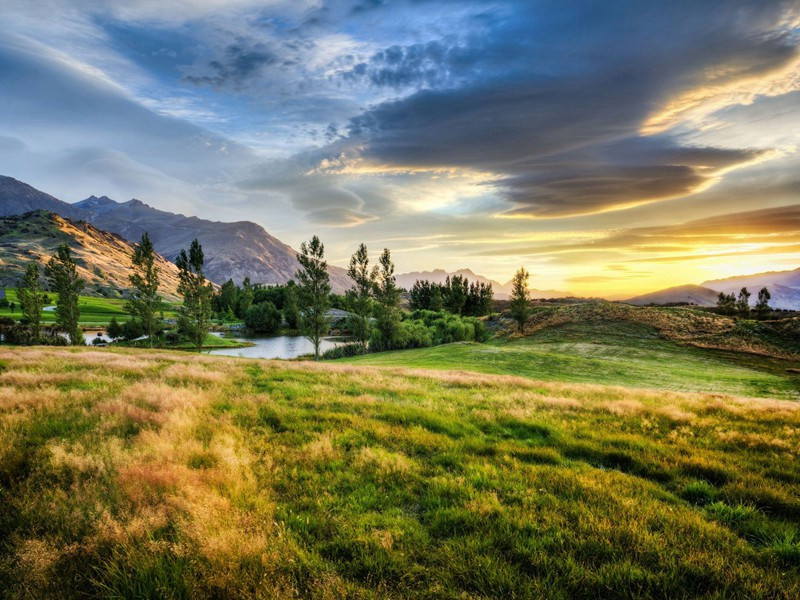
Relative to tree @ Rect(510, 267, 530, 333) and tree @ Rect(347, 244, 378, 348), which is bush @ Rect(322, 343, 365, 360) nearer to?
tree @ Rect(347, 244, 378, 348)

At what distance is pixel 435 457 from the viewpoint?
7.39 metres

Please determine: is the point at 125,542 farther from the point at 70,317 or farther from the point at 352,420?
the point at 70,317

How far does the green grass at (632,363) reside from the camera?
31922 millimetres

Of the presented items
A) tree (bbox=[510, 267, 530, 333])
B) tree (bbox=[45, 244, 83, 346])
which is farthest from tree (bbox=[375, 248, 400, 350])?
tree (bbox=[45, 244, 83, 346])

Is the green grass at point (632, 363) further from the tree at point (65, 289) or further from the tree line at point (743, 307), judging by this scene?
the tree line at point (743, 307)

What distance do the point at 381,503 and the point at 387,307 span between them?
218 feet

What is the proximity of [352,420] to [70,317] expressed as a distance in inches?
3246

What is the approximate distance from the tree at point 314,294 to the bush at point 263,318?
76775 millimetres

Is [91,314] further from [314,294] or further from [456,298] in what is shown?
[456,298]

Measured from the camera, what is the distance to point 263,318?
132 m

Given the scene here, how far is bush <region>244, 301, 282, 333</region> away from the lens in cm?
13188

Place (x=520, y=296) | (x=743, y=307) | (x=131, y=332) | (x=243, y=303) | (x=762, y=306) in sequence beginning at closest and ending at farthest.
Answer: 1. (x=520, y=296)
2. (x=131, y=332)
3. (x=762, y=306)
4. (x=743, y=307)
5. (x=243, y=303)

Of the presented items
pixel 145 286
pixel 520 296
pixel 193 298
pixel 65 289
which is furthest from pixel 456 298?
pixel 65 289

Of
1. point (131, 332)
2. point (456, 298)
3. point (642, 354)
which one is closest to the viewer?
point (642, 354)
